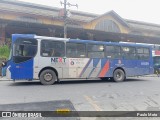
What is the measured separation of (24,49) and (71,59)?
2.90 metres

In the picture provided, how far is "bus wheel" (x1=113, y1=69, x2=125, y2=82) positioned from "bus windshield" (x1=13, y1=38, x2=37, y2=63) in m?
5.76

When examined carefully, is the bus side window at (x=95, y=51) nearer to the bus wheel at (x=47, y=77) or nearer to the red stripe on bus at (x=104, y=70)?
the red stripe on bus at (x=104, y=70)

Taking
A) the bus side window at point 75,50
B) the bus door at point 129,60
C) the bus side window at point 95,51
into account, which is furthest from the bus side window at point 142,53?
the bus side window at point 75,50

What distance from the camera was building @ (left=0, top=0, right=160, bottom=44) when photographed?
2623cm

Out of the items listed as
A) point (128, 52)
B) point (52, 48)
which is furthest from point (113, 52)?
point (52, 48)

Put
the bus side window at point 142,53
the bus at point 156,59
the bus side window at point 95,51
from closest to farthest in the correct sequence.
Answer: the bus side window at point 95,51
the bus side window at point 142,53
the bus at point 156,59

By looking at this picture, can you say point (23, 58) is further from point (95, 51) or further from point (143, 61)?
point (143, 61)

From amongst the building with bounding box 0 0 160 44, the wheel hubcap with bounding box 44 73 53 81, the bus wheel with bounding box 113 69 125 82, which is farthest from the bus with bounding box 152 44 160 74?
the wheel hubcap with bounding box 44 73 53 81

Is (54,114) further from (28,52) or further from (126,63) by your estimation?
(126,63)

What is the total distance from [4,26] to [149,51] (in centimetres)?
1664

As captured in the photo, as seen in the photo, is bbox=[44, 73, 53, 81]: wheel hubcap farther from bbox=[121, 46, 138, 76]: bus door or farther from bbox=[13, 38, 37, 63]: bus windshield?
bbox=[121, 46, 138, 76]: bus door

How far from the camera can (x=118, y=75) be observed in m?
14.8

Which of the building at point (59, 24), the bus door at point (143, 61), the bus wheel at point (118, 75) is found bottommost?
the bus wheel at point (118, 75)

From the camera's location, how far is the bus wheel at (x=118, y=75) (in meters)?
14.6
